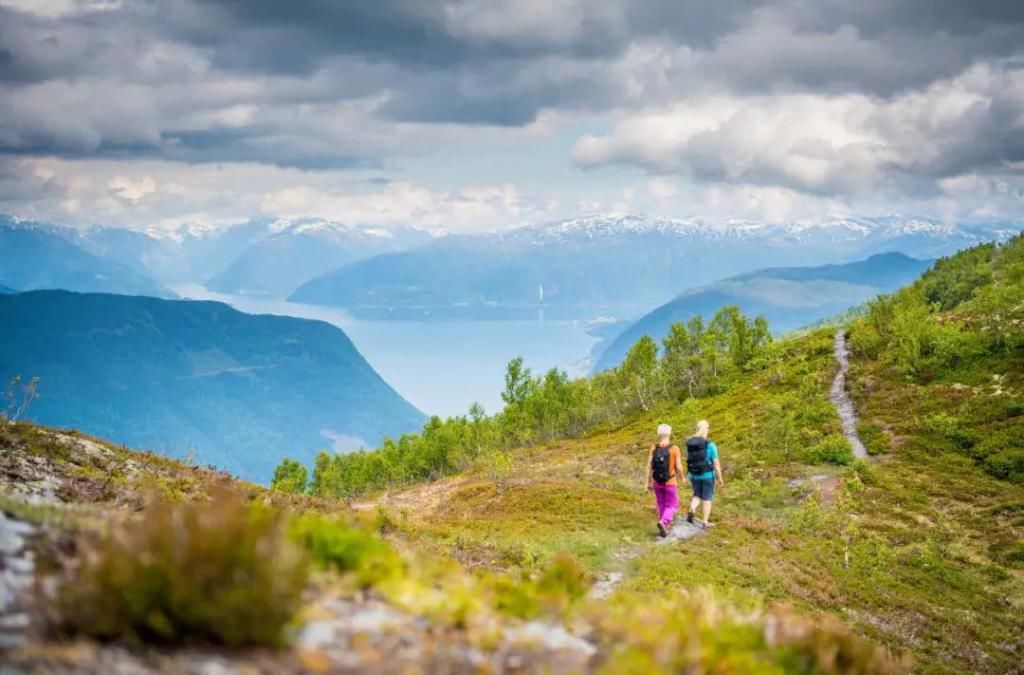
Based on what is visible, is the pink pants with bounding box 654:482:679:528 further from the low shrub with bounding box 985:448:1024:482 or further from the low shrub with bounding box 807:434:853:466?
the low shrub with bounding box 807:434:853:466

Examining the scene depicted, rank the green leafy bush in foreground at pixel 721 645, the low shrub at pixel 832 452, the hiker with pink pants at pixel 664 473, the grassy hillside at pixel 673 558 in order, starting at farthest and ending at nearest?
the low shrub at pixel 832 452 < the hiker with pink pants at pixel 664 473 < the green leafy bush in foreground at pixel 721 645 < the grassy hillside at pixel 673 558

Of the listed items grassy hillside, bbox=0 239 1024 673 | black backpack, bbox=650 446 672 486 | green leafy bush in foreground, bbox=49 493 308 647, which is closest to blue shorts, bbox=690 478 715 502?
grassy hillside, bbox=0 239 1024 673

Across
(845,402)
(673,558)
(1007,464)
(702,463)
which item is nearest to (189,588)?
(673,558)

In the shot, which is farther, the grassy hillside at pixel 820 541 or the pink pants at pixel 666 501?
the pink pants at pixel 666 501

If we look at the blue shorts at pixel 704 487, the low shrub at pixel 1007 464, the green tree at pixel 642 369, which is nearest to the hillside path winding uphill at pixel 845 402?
the low shrub at pixel 1007 464

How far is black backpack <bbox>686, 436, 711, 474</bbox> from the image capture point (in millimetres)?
19703

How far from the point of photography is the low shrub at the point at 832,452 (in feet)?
137

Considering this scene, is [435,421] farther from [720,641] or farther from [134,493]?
[720,641]

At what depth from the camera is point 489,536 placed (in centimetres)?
2183

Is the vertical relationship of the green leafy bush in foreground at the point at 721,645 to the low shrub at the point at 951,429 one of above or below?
above

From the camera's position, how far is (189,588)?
433cm

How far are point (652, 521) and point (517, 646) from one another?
18.8 m

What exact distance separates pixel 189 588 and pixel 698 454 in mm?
17628

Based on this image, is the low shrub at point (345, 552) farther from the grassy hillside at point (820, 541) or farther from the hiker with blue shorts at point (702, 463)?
the hiker with blue shorts at point (702, 463)
